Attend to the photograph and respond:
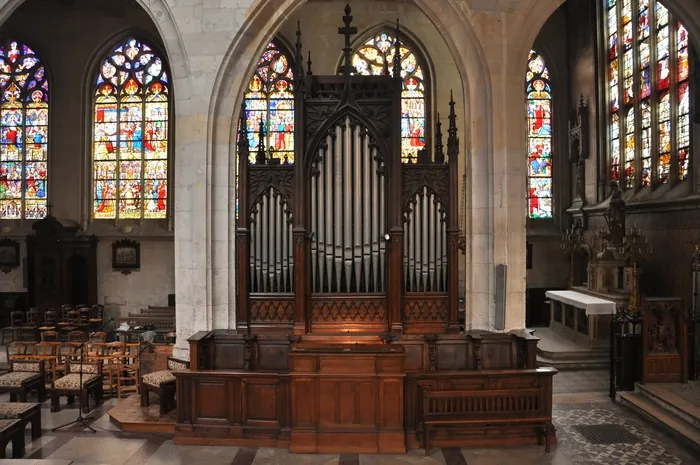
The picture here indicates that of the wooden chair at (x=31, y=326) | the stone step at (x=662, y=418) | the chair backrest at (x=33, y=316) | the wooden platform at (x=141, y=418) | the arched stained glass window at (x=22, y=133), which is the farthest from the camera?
the arched stained glass window at (x=22, y=133)

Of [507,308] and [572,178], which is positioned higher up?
[572,178]

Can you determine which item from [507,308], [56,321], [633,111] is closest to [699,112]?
[633,111]

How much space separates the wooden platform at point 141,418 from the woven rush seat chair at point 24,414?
0.85m

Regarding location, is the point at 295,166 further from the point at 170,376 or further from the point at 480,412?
the point at 480,412

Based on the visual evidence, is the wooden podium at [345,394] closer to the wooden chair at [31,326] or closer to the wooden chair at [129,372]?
the wooden chair at [129,372]

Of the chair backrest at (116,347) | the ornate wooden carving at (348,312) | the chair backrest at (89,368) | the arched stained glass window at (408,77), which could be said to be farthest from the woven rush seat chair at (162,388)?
the arched stained glass window at (408,77)

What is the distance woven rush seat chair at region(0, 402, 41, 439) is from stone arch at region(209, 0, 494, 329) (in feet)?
8.71

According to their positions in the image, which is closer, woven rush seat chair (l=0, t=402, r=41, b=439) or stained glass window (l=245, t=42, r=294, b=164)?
woven rush seat chair (l=0, t=402, r=41, b=439)

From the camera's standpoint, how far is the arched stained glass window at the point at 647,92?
35.3 ft

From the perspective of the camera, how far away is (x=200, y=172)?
27.2 ft

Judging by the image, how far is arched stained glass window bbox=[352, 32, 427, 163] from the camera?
49.2ft

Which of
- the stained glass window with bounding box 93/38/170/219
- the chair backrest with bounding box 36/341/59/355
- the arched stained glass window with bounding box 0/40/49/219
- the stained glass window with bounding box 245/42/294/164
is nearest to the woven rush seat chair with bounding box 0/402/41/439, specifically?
the chair backrest with bounding box 36/341/59/355

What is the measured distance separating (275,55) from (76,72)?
5733 mm

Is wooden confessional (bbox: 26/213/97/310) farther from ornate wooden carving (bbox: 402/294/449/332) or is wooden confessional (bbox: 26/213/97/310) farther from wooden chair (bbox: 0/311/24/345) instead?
ornate wooden carving (bbox: 402/294/449/332)
